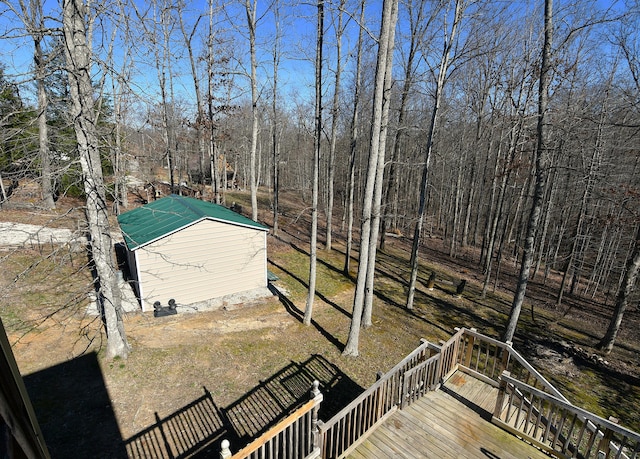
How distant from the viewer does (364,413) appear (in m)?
4.98

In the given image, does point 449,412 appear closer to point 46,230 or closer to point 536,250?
point 46,230

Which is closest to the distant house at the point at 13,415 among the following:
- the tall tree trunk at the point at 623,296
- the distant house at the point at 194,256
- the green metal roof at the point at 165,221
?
the green metal roof at the point at 165,221

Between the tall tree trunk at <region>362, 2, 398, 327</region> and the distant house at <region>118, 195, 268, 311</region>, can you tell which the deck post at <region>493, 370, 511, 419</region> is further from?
the distant house at <region>118, 195, 268, 311</region>

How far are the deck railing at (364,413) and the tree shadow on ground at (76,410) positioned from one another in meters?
3.87

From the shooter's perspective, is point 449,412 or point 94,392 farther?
point 94,392

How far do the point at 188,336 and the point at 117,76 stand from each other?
269 inches

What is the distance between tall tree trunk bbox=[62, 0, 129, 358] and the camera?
20.2 feet

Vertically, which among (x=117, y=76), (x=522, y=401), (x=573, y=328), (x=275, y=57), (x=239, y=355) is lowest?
(x=573, y=328)

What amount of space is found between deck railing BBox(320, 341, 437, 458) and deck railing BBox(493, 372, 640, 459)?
1661 mm

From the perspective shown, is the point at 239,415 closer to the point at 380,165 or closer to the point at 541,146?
the point at 380,165

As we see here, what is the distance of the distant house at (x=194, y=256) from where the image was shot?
10430 mm

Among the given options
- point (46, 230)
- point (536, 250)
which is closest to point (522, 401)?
point (46, 230)

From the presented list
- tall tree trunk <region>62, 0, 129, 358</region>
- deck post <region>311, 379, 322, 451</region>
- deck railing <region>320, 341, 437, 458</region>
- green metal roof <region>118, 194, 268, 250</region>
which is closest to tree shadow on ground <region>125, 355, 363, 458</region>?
deck railing <region>320, 341, 437, 458</region>

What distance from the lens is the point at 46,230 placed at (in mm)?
15219
